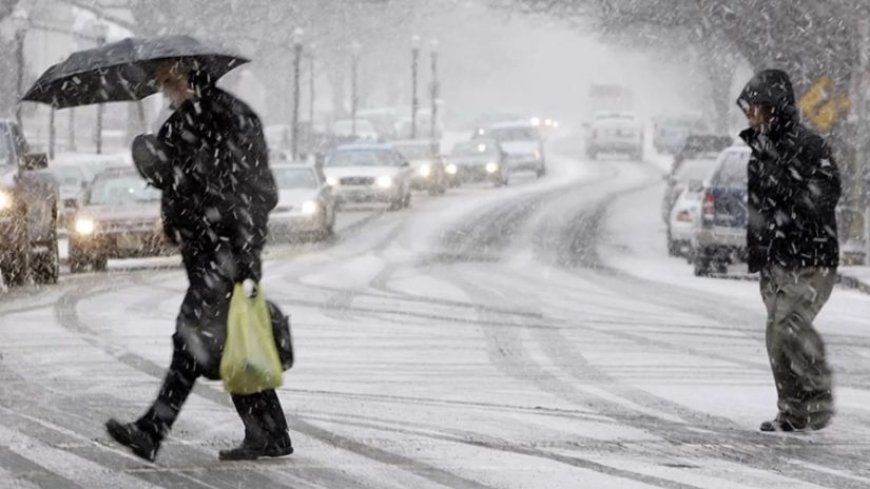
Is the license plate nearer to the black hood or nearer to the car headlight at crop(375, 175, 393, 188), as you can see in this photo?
the black hood

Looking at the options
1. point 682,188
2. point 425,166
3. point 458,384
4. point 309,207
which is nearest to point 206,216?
point 458,384

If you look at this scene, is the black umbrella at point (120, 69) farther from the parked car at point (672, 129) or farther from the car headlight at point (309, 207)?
the parked car at point (672, 129)

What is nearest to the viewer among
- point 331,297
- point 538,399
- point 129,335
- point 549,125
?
point 538,399

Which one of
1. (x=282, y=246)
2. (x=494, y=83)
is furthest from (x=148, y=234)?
(x=494, y=83)

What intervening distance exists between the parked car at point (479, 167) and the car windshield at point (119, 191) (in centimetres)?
2968

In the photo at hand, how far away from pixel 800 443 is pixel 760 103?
5.62 feet

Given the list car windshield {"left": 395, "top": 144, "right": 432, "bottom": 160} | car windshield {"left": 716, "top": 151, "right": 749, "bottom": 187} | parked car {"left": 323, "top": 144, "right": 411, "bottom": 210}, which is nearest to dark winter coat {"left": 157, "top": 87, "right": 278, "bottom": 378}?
car windshield {"left": 716, "top": 151, "right": 749, "bottom": 187}

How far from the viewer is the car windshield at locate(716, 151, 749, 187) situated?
23875 mm

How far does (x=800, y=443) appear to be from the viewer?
30.9ft

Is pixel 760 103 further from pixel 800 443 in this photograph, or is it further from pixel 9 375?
pixel 9 375

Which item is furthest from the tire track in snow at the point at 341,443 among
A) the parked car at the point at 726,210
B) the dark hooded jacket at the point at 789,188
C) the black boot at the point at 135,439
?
the parked car at the point at 726,210

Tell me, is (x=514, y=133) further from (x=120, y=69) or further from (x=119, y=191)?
(x=120, y=69)

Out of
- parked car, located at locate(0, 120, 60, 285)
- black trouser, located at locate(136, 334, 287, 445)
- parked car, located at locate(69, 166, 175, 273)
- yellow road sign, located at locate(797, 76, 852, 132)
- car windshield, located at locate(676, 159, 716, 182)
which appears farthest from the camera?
car windshield, located at locate(676, 159, 716, 182)

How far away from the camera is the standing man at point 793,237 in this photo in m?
9.96
